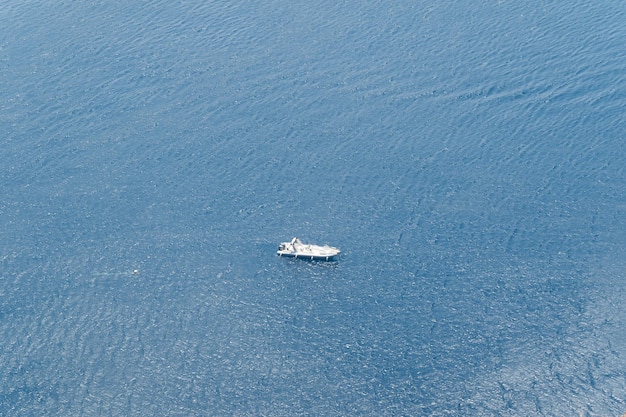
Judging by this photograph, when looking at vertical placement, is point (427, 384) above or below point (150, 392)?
above

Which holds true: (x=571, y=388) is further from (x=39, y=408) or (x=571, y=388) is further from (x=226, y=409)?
(x=39, y=408)

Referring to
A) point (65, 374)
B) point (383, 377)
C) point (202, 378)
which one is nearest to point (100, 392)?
point (65, 374)

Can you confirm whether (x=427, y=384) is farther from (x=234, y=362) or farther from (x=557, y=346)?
(x=234, y=362)

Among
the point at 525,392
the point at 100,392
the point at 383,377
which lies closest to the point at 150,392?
the point at 100,392

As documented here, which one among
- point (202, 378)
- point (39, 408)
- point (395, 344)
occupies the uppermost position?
point (395, 344)

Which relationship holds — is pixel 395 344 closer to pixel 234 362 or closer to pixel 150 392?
pixel 234 362

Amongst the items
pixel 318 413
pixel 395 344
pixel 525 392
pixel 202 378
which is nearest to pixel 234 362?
pixel 202 378

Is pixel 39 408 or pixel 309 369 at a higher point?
pixel 309 369
